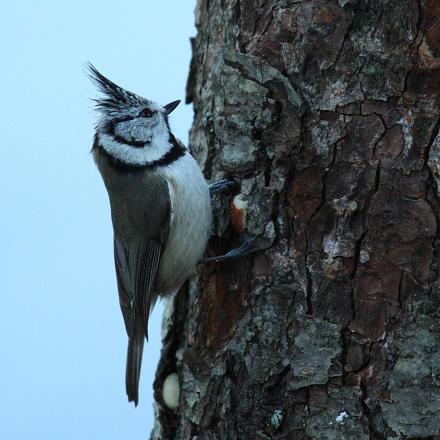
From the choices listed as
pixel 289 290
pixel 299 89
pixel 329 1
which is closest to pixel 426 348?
pixel 289 290

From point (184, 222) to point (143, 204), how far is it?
160 mm

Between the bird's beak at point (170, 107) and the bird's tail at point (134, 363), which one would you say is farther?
the bird's beak at point (170, 107)

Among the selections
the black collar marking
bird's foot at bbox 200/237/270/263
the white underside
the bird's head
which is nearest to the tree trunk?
bird's foot at bbox 200/237/270/263

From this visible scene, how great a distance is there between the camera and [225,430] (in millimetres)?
1731

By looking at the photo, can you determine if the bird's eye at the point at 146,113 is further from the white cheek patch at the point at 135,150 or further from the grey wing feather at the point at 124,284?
the grey wing feather at the point at 124,284

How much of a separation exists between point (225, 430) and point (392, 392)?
0.46m

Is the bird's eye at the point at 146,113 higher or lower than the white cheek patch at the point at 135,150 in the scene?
higher

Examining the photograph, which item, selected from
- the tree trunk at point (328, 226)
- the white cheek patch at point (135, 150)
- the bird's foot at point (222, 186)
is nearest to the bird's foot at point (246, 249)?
the tree trunk at point (328, 226)

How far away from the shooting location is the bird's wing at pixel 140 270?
2.12 meters

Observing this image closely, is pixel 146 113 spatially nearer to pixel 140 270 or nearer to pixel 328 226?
pixel 140 270

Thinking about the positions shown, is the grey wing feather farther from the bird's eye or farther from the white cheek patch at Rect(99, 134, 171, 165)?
the bird's eye

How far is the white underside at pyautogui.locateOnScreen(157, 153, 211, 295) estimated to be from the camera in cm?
198

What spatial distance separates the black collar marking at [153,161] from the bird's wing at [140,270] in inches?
5.3

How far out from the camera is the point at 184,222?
2092mm
